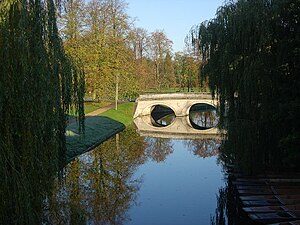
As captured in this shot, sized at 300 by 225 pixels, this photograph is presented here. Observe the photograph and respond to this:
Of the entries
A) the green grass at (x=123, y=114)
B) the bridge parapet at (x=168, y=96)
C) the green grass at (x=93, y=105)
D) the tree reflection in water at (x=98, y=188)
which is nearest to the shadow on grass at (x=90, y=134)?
the tree reflection in water at (x=98, y=188)

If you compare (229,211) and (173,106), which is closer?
(229,211)

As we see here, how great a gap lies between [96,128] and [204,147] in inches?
318

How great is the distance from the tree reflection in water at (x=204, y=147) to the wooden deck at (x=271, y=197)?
334 inches

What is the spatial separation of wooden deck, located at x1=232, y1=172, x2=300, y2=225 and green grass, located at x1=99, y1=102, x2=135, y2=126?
19.9m

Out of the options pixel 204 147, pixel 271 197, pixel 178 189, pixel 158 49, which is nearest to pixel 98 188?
pixel 178 189

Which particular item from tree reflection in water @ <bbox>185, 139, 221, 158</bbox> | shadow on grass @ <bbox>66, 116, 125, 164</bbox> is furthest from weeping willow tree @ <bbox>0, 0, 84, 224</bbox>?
tree reflection in water @ <bbox>185, 139, 221, 158</bbox>

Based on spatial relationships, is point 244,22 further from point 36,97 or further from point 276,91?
point 36,97

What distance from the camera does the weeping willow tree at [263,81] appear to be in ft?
39.9

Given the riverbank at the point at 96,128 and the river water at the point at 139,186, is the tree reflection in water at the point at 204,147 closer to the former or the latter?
the river water at the point at 139,186

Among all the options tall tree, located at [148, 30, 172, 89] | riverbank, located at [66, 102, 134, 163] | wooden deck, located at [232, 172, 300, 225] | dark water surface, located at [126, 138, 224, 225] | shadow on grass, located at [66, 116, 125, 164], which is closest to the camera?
wooden deck, located at [232, 172, 300, 225]

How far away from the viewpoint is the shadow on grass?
805 inches

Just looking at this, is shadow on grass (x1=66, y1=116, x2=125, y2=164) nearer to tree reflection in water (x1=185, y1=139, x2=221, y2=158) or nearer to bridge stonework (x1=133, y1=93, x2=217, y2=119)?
tree reflection in water (x1=185, y1=139, x2=221, y2=158)

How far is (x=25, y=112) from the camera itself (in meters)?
5.92

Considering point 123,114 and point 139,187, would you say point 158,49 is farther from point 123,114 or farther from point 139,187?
point 139,187
